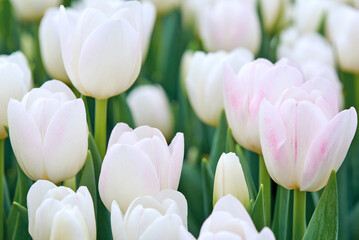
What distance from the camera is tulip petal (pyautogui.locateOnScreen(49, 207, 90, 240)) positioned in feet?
1.75

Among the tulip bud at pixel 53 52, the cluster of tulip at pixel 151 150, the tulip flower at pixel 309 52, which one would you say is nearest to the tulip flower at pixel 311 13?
the tulip flower at pixel 309 52

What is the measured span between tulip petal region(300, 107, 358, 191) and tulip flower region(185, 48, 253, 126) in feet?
0.96

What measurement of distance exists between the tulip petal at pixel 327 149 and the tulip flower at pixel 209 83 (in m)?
0.29

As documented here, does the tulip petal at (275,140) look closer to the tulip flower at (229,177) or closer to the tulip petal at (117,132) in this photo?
the tulip flower at (229,177)

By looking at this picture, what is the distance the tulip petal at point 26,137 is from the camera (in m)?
0.64

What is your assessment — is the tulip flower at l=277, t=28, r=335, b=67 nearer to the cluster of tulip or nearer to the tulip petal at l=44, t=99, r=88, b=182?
the cluster of tulip

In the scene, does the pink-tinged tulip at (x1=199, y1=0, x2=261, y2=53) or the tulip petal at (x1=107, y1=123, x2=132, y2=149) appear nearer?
the tulip petal at (x1=107, y1=123, x2=132, y2=149)

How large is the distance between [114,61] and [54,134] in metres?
0.13

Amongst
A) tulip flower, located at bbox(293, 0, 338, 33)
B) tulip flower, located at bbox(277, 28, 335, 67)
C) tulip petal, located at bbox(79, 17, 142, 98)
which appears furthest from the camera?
tulip flower, located at bbox(293, 0, 338, 33)

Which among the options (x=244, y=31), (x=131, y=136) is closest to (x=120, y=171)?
(x=131, y=136)

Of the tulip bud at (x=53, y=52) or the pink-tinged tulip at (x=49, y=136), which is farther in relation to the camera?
the tulip bud at (x=53, y=52)

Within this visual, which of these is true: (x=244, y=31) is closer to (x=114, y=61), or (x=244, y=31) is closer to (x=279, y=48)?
(x=279, y=48)

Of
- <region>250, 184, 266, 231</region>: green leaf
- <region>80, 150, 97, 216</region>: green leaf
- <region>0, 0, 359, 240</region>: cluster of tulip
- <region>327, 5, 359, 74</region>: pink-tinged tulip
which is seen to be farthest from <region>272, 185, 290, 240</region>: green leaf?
<region>327, 5, 359, 74</region>: pink-tinged tulip

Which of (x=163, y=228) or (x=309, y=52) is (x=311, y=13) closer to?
(x=309, y=52)
